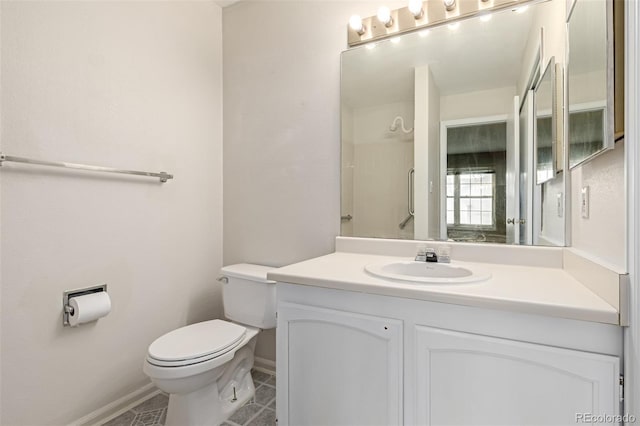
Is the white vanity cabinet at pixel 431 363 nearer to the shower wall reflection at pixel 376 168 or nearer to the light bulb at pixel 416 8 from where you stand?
the shower wall reflection at pixel 376 168

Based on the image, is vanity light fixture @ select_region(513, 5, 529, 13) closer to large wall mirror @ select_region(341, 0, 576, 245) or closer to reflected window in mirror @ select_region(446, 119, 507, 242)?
large wall mirror @ select_region(341, 0, 576, 245)

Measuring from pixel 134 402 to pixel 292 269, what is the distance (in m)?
1.25

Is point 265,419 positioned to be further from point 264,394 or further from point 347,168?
point 347,168

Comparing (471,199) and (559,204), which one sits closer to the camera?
(559,204)

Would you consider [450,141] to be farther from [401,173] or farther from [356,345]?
[356,345]

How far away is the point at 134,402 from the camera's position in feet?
5.79

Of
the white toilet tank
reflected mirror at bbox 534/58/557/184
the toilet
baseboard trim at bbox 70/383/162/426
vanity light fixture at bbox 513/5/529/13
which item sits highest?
vanity light fixture at bbox 513/5/529/13

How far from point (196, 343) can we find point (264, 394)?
60cm

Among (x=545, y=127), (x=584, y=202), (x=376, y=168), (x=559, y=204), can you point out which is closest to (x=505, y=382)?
(x=584, y=202)

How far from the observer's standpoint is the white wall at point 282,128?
73.5 inches

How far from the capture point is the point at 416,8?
5.15 ft

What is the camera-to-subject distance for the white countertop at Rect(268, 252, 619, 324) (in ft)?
2.77

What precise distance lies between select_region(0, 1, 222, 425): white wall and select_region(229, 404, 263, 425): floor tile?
0.59 meters

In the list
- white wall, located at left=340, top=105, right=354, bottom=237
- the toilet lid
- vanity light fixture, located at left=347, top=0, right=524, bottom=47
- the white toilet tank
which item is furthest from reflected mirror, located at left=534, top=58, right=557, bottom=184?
the toilet lid
